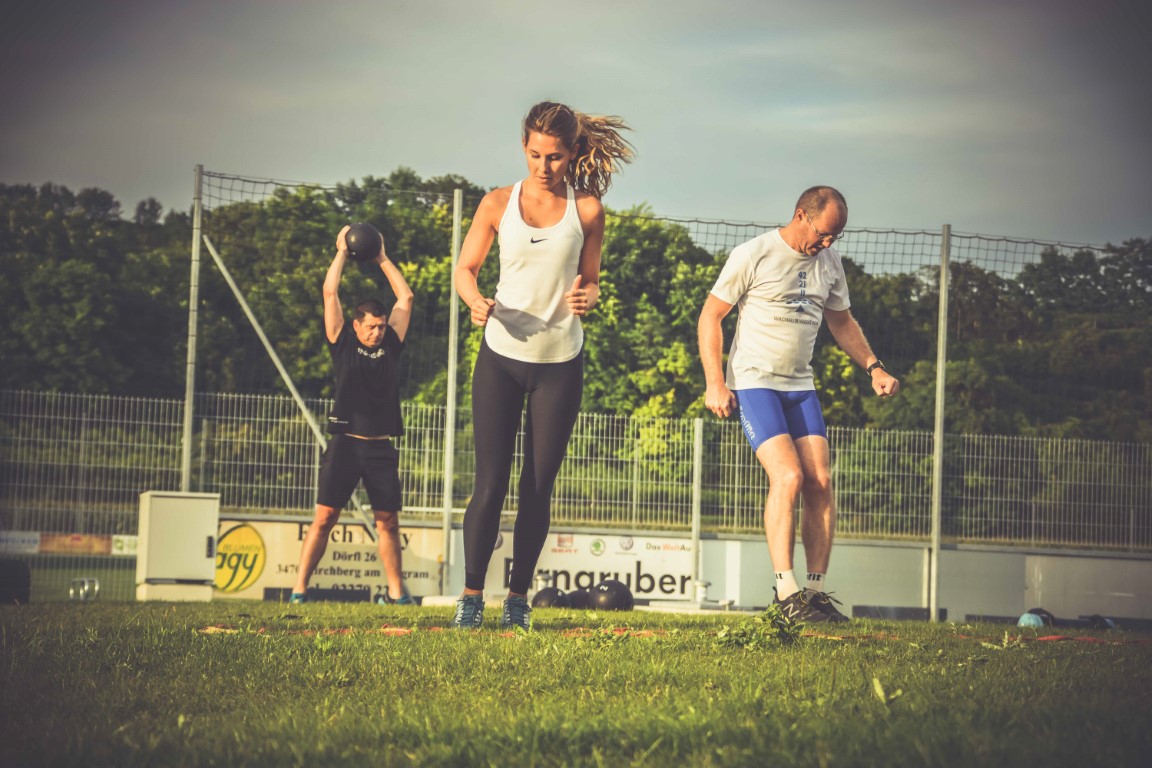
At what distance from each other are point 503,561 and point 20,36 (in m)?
6.93

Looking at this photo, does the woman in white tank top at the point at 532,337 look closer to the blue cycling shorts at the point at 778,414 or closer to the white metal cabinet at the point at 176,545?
the blue cycling shorts at the point at 778,414

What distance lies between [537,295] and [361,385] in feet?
15.3

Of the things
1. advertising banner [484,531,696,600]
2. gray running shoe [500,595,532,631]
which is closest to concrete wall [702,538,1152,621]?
advertising banner [484,531,696,600]

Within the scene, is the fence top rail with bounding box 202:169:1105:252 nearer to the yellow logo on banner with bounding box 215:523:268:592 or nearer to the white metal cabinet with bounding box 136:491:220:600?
the yellow logo on banner with bounding box 215:523:268:592

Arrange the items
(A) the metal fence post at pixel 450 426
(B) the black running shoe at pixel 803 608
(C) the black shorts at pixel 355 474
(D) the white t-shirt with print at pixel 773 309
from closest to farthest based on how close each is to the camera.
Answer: (B) the black running shoe at pixel 803 608 → (D) the white t-shirt with print at pixel 773 309 → (C) the black shorts at pixel 355 474 → (A) the metal fence post at pixel 450 426

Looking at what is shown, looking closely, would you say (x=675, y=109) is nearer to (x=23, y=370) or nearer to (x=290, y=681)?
(x=290, y=681)

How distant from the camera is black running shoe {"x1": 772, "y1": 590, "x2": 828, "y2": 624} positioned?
5.72m

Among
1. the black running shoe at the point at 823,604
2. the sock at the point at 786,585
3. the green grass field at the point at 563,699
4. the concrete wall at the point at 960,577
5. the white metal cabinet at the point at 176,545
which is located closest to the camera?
the green grass field at the point at 563,699

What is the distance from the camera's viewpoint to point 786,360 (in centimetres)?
631

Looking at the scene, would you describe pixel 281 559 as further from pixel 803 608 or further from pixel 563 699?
pixel 563 699

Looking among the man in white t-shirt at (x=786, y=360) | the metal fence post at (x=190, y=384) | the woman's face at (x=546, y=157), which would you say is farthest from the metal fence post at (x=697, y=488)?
the woman's face at (x=546, y=157)

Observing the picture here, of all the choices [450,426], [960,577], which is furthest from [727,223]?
[960,577]

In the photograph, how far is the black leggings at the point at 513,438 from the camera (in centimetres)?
524

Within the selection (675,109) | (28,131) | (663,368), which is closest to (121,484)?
(28,131)
